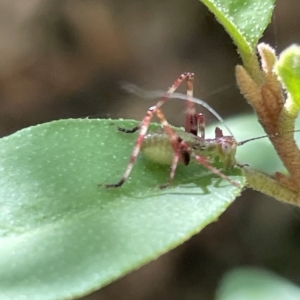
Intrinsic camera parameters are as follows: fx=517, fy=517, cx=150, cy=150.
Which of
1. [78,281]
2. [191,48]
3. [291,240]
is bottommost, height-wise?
[291,240]

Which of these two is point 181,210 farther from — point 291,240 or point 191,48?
point 191,48

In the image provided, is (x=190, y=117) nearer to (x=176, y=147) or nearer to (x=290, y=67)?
(x=176, y=147)

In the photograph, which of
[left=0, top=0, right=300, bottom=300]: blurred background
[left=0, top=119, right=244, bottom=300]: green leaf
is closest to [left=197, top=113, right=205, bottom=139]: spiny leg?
[left=0, top=119, right=244, bottom=300]: green leaf

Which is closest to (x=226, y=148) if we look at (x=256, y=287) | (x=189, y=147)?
(x=189, y=147)

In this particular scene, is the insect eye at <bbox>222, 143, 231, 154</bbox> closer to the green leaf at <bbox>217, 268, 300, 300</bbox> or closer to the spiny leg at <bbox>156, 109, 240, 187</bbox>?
the spiny leg at <bbox>156, 109, 240, 187</bbox>

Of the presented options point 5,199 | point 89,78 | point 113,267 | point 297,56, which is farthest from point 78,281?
point 89,78

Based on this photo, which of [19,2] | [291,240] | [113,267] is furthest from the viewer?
[19,2]

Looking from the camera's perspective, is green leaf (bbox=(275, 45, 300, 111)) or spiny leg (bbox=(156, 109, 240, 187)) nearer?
green leaf (bbox=(275, 45, 300, 111))
